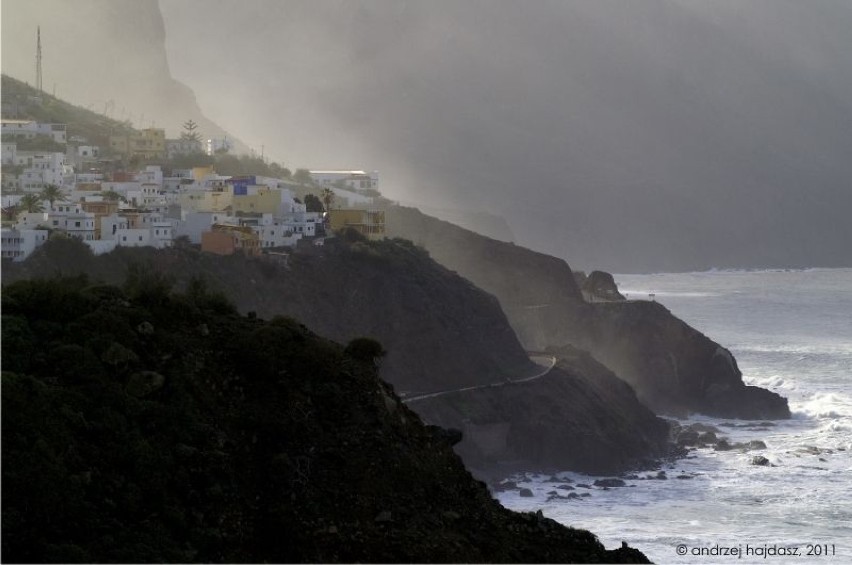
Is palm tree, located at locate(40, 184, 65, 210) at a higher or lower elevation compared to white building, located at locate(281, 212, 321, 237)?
higher

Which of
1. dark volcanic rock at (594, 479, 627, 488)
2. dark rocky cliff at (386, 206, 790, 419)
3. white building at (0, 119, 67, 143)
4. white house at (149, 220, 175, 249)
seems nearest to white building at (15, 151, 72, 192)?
white building at (0, 119, 67, 143)

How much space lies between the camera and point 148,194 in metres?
57.8

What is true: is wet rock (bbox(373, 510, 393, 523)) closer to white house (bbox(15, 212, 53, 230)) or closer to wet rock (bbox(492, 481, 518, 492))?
wet rock (bbox(492, 481, 518, 492))

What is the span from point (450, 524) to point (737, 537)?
1864cm

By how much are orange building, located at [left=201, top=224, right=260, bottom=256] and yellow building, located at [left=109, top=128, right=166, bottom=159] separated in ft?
73.0

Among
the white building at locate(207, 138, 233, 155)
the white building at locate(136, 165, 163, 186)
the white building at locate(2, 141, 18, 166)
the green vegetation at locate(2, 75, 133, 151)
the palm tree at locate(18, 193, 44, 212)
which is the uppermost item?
the green vegetation at locate(2, 75, 133, 151)

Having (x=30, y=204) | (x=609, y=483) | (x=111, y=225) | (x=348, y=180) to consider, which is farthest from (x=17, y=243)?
(x=348, y=180)

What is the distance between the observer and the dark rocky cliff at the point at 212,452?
1356 cm

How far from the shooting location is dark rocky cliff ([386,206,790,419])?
56.0 m

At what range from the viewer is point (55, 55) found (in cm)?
11706

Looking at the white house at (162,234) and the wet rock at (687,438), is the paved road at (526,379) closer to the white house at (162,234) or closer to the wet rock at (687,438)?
the wet rock at (687,438)

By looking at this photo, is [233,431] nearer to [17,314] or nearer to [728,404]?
[17,314]

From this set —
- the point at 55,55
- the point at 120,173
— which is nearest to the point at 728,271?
the point at 55,55

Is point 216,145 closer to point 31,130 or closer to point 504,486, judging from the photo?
point 31,130
